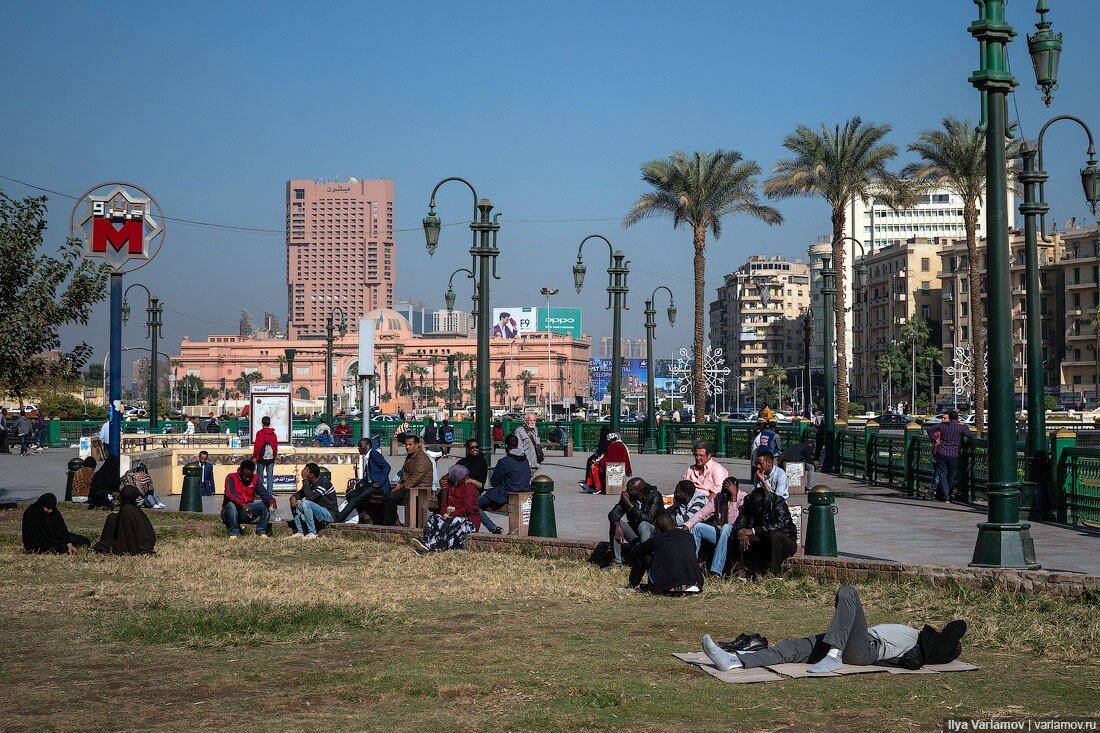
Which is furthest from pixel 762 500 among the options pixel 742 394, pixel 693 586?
pixel 742 394

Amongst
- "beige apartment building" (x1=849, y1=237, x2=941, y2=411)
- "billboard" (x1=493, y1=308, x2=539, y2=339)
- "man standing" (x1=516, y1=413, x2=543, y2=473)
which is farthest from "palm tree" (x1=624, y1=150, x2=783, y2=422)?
"billboard" (x1=493, y1=308, x2=539, y2=339)

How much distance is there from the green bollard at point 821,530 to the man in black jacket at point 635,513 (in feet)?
4.90

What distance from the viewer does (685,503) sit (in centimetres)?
1210

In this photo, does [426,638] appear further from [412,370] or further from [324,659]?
[412,370]

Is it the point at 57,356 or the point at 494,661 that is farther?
the point at 57,356

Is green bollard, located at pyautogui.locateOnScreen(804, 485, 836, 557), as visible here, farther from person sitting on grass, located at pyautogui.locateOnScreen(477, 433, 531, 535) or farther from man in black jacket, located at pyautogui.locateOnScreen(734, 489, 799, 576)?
person sitting on grass, located at pyautogui.locateOnScreen(477, 433, 531, 535)

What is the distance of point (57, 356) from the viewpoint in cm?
2030

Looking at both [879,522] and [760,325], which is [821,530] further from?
[760,325]

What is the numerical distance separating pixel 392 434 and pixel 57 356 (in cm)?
2542

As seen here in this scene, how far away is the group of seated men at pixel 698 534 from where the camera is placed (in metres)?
10.7

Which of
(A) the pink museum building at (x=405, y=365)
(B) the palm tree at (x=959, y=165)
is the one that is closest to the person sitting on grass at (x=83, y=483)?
(B) the palm tree at (x=959, y=165)

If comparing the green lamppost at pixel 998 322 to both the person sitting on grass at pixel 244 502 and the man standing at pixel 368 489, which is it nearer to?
the man standing at pixel 368 489

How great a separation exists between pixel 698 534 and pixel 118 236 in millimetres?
11814

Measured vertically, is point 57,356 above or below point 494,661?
above
